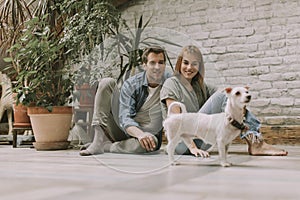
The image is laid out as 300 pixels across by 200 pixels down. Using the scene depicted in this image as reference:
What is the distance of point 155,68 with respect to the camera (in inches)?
55.7

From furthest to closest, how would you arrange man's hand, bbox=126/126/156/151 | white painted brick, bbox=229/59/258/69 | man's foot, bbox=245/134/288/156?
1. white painted brick, bbox=229/59/258/69
2. man's foot, bbox=245/134/288/156
3. man's hand, bbox=126/126/156/151

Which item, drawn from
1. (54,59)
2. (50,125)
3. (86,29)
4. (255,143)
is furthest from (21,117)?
(255,143)

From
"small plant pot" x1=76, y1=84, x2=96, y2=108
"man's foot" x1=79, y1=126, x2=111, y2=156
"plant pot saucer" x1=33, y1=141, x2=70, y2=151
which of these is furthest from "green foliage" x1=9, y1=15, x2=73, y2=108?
"man's foot" x1=79, y1=126, x2=111, y2=156

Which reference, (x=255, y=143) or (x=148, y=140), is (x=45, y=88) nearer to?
(x=148, y=140)

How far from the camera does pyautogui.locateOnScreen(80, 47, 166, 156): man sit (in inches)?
56.4

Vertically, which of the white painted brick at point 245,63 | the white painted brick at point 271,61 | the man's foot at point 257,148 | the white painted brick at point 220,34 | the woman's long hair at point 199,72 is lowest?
the man's foot at point 257,148

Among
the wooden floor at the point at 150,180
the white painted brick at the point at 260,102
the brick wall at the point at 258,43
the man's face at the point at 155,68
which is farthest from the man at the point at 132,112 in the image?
the white painted brick at the point at 260,102

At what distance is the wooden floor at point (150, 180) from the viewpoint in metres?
0.92

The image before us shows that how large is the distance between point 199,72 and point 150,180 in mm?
431

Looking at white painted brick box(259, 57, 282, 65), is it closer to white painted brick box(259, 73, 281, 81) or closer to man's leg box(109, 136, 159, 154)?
white painted brick box(259, 73, 281, 81)

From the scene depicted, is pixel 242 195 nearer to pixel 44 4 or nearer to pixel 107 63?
pixel 107 63

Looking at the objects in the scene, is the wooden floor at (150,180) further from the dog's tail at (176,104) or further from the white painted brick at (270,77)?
the white painted brick at (270,77)

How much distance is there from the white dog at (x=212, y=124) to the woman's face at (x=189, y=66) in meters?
0.10

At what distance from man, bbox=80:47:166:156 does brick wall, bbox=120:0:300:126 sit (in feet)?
6.29
